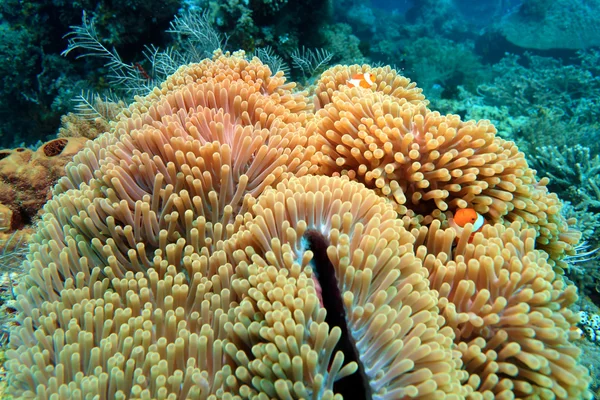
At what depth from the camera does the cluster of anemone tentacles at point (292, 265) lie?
151cm

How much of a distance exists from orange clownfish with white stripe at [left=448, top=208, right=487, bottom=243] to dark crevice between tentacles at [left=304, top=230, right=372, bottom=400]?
2.83 ft

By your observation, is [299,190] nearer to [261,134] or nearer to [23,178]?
[261,134]

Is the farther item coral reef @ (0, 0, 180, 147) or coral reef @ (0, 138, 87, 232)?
coral reef @ (0, 0, 180, 147)

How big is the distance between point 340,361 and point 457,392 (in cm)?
50

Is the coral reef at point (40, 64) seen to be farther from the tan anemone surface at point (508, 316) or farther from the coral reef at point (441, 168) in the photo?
the tan anemone surface at point (508, 316)

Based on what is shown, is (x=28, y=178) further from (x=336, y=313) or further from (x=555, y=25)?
(x=555, y=25)

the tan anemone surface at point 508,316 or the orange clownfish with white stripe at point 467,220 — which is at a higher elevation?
the orange clownfish with white stripe at point 467,220

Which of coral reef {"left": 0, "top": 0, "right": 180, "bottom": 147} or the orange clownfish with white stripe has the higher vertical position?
coral reef {"left": 0, "top": 0, "right": 180, "bottom": 147}

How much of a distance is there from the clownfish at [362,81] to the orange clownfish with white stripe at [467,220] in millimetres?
1335

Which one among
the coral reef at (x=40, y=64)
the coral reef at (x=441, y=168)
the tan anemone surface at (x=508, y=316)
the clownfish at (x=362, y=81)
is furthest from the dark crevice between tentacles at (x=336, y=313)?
the coral reef at (x=40, y=64)

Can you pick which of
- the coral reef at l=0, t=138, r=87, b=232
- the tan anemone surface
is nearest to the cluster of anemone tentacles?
the tan anemone surface

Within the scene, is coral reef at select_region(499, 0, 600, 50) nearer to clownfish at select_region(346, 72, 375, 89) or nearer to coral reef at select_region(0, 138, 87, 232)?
clownfish at select_region(346, 72, 375, 89)

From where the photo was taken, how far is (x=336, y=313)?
65.9 inches

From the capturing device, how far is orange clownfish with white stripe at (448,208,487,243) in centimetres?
212
